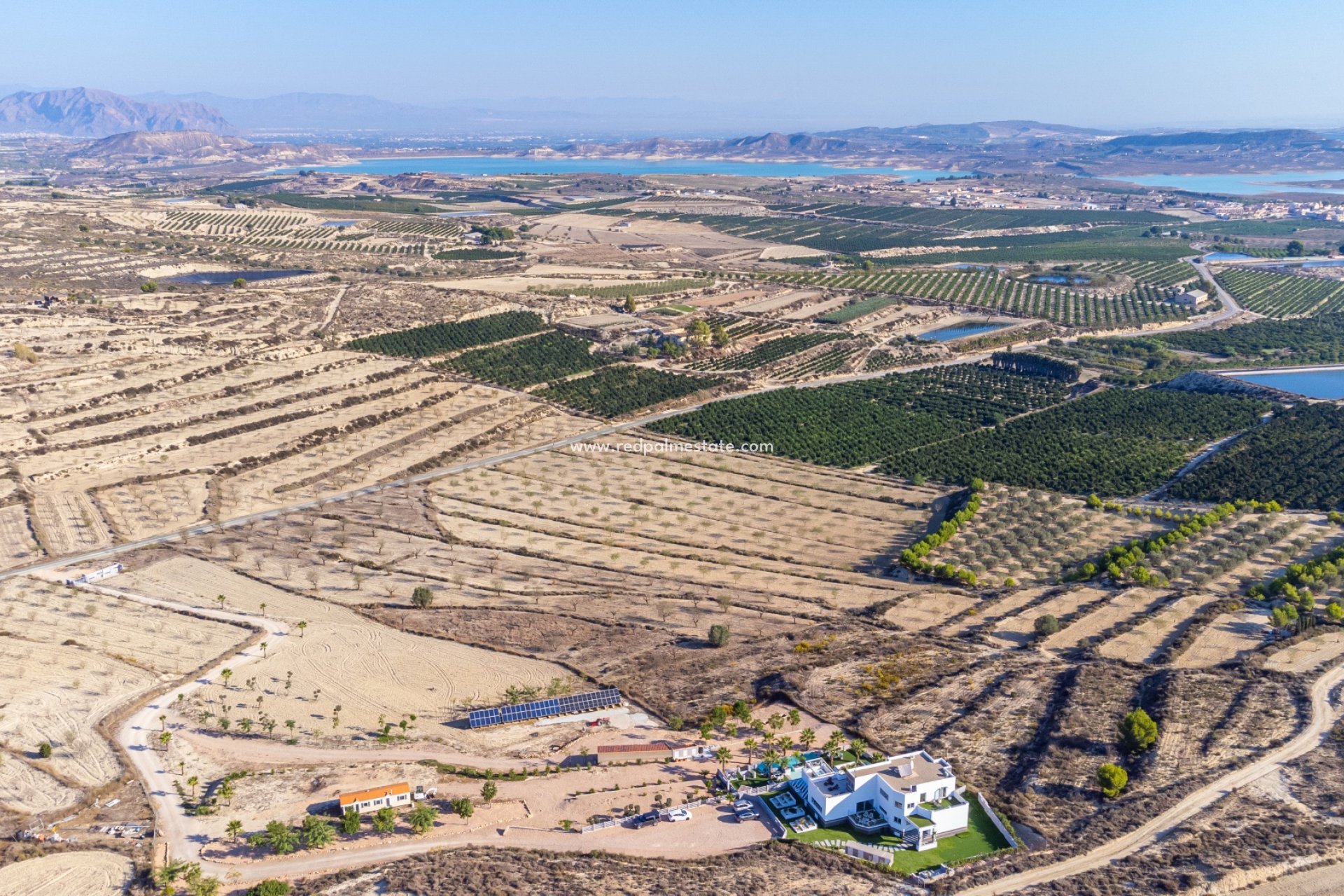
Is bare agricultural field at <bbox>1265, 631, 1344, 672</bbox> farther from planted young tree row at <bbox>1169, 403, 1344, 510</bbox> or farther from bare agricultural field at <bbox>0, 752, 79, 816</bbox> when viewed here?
bare agricultural field at <bbox>0, 752, 79, 816</bbox>

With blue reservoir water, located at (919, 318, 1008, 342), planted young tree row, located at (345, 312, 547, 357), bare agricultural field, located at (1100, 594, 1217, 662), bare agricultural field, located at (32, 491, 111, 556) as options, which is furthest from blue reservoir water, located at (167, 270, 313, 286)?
bare agricultural field, located at (1100, 594, 1217, 662)

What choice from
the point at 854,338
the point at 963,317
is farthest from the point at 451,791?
the point at 963,317

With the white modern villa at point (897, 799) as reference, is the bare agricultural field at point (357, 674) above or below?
below

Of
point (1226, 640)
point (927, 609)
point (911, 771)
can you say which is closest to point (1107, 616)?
point (1226, 640)

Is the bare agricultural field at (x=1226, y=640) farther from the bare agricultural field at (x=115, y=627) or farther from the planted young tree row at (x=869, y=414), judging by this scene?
the bare agricultural field at (x=115, y=627)

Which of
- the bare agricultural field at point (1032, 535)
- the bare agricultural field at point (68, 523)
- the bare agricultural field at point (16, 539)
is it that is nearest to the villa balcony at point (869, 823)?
the bare agricultural field at point (1032, 535)

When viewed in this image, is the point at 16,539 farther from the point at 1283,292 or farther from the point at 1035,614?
the point at 1283,292
